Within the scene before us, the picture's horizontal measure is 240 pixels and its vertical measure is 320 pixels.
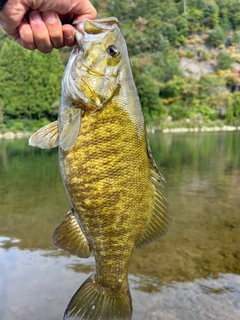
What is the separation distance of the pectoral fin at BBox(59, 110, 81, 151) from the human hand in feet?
2.23

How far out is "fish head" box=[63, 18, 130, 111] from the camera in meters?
2.14

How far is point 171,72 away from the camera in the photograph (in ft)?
220

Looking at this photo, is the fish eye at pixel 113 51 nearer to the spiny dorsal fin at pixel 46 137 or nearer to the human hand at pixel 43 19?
the human hand at pixel 43 19

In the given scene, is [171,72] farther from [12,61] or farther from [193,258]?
[193,258]

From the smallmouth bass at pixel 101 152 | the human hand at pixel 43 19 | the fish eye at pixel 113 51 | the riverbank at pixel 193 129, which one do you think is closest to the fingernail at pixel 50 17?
the human hand at pixel 43 19

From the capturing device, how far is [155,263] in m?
7.32

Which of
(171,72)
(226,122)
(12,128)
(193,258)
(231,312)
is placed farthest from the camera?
(171,72)

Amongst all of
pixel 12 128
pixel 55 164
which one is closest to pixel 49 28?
pixel 55 164

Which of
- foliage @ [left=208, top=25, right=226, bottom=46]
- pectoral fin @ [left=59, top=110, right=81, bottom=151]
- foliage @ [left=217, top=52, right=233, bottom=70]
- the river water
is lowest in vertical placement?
the river water

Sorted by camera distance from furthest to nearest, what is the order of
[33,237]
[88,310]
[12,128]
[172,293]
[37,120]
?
[37,120] → [12,128] → [33,237] → [172,293] → [88,310]

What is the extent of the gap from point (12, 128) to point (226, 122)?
107 ft

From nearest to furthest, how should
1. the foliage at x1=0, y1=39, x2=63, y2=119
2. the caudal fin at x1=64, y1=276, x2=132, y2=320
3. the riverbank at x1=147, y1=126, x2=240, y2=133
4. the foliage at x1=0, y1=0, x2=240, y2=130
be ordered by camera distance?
the caudal fin at x1=64, y1=276, x2=132, y2=320, the foliage at x1=0, y1=39, x2=63, y2=119, the foliage at x1=0, y1=0, x2=240, y2=130, the riverbank at x1=147, y1=126, x2=240, y2=133

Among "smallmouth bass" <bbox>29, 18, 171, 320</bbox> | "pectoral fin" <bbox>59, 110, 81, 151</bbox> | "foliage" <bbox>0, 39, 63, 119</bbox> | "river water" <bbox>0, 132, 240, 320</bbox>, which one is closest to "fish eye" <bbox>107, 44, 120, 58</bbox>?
"smallmouth bass" <bbox>29, 18, 171, 320</bbox>

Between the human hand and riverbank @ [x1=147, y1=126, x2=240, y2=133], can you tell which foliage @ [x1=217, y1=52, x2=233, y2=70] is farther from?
the human hand
